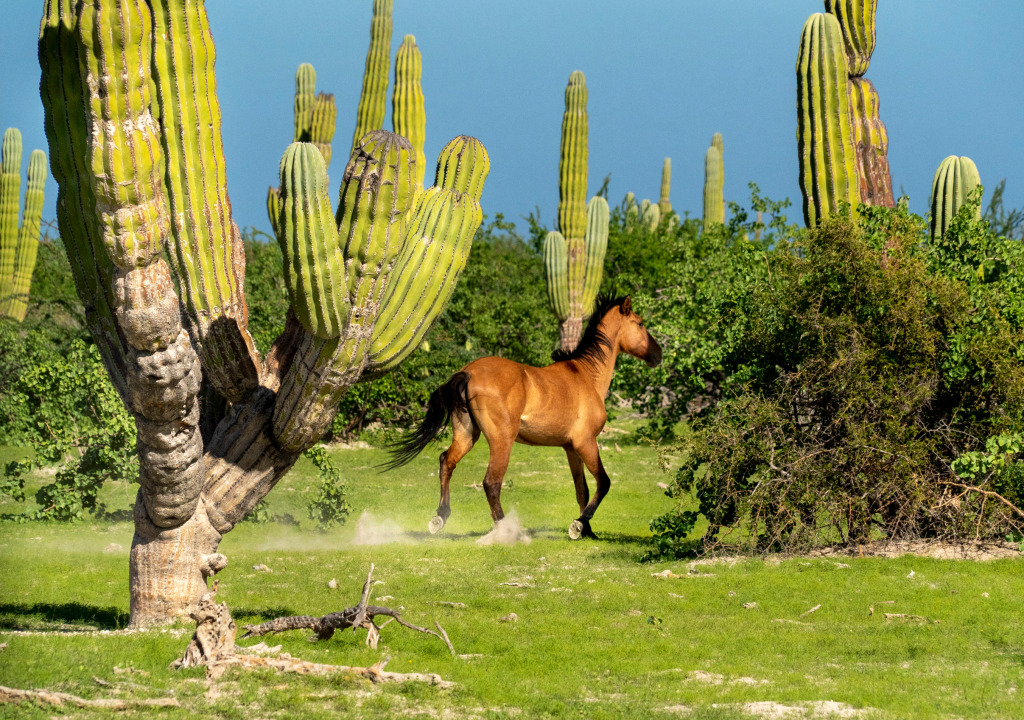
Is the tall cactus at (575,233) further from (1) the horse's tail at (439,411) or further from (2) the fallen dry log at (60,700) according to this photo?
(2) the fallen dry log at (60,700)

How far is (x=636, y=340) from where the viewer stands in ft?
44.3

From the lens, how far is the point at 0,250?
2378 centimetres

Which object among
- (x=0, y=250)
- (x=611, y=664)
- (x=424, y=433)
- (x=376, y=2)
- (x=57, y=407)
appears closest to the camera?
(x=611, y=664)

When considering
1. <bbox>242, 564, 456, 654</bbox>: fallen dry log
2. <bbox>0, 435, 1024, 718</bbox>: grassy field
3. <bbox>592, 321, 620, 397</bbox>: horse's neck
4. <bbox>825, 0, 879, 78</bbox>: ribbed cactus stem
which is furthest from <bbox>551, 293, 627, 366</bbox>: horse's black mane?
<bbox>242, 564, 456, 654</bbox>: fallen dry log

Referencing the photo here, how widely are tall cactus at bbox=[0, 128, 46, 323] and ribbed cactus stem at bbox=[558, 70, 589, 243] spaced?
505 inches

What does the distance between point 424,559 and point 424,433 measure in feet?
6.39

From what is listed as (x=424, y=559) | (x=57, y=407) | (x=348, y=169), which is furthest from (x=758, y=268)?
(x=57, y=407)

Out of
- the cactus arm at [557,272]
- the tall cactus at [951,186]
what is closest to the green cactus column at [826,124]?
the tall cactus at [951,186]

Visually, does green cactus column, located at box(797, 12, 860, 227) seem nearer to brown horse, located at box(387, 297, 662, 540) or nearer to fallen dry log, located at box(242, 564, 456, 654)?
brown horse, located at box(387, 297, 662, 540)

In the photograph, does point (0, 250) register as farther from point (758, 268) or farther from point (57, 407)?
point (758, 268)

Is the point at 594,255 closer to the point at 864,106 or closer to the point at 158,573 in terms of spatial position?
the point at 864,106

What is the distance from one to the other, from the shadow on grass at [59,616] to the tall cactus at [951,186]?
34.1 ft

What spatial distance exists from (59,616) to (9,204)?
1917 cm

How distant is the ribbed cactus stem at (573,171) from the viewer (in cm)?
2388
